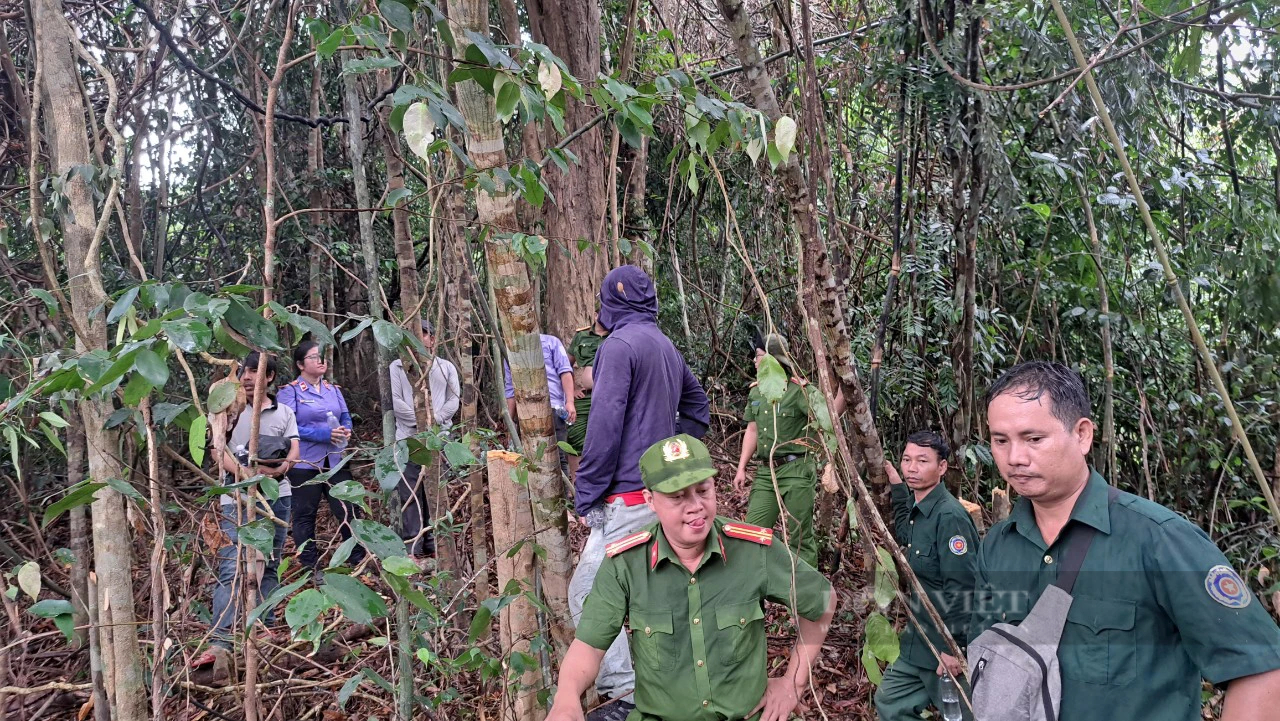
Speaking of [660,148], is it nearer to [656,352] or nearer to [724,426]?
[724,426]

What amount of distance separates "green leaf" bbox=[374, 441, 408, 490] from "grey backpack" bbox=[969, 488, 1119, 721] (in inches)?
59.7

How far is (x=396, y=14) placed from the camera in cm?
194

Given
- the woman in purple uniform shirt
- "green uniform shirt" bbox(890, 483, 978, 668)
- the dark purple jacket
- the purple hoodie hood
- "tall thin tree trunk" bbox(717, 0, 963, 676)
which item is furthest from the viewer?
the woman in purple uniform shirt

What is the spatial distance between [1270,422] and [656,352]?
356 cm

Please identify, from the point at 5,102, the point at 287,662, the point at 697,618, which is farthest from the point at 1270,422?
the point at 5,102

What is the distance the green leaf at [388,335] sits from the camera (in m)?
2.07

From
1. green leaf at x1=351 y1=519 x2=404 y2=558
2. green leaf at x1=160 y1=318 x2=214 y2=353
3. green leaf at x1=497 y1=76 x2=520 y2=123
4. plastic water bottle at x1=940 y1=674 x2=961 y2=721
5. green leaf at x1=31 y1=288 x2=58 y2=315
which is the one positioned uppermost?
green leaf at x1=497 y1=76 x2=520 y2=123

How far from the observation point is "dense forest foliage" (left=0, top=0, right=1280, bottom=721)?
220 cm

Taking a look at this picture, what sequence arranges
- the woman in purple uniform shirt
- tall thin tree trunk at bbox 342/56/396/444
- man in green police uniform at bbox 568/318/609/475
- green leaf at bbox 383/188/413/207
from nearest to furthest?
green leaf at bbox 383/188/413/207 → tall thin tree trunk at bbox 342/56/396/444 → the woman in purple uniform shirt → man in green police uniform at bbox 568/318/609/475

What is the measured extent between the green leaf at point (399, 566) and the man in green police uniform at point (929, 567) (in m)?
1.88

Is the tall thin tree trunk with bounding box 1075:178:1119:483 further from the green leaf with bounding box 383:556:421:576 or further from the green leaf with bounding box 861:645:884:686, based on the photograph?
the green leaf with bounding box 383:556:421:576

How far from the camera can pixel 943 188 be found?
16.1 ft

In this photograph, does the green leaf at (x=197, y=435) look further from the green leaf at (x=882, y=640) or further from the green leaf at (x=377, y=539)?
the green leaf at (x=882, y=640)

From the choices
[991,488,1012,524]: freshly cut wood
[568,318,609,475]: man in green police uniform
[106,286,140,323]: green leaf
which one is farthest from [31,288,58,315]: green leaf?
[991,488,1012,524]: freshly cut wood
